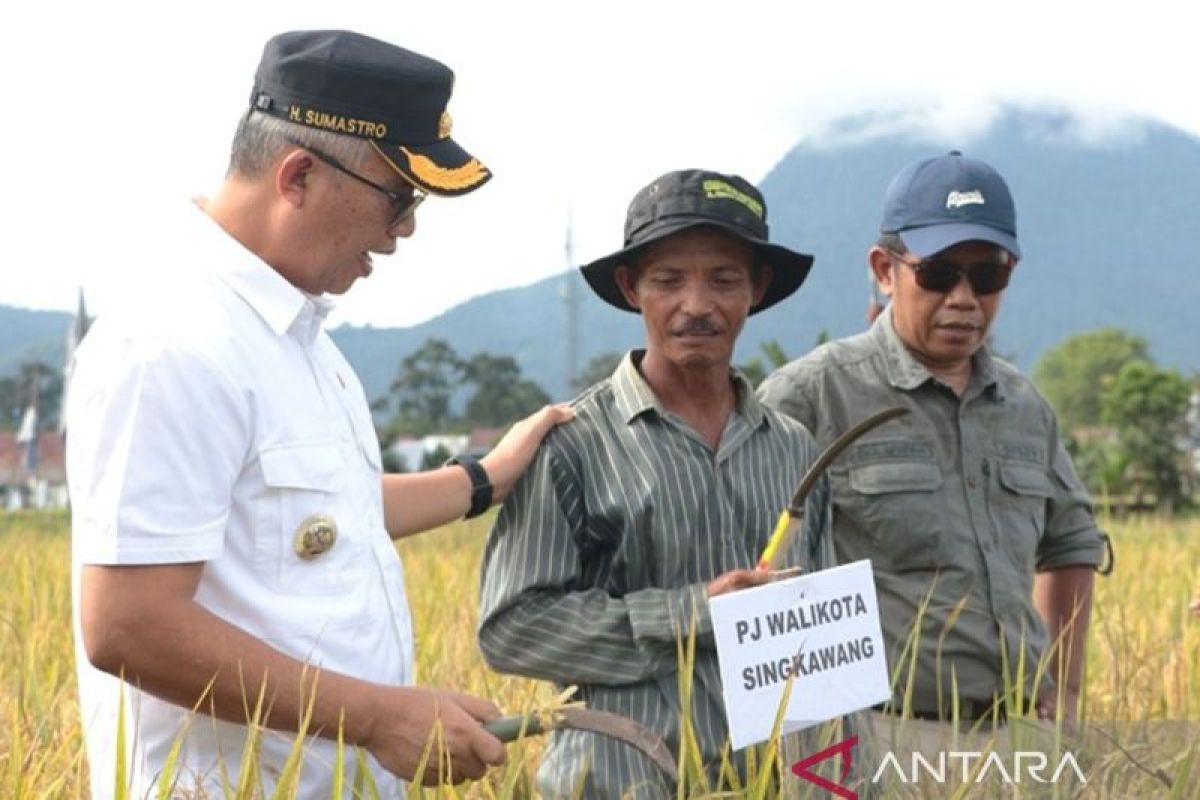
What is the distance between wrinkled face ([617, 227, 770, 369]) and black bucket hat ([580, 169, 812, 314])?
0.03 meters

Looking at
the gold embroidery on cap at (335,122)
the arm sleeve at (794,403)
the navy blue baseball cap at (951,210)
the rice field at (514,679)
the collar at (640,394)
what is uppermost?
the navy blue baseball cap at (951,210)

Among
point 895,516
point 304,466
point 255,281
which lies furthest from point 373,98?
point 895,516

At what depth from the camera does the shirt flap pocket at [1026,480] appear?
2994 millimetres

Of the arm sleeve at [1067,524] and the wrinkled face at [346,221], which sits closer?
the wrinkled face at [346,221]

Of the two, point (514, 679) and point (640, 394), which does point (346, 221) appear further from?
point (514, 679)

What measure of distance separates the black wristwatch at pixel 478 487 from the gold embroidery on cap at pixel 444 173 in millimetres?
474

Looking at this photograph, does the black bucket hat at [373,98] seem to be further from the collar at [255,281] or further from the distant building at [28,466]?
the distant building at [28,466]

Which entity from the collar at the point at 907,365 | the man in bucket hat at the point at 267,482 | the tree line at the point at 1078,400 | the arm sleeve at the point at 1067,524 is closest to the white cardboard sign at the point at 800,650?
the man in bucket hat at the point at 267,482

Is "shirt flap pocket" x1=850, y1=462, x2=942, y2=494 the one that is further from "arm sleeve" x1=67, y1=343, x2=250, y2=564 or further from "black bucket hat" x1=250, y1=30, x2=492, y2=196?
"arm sleeve" x1=67, y1=343, x2=250, y2=564

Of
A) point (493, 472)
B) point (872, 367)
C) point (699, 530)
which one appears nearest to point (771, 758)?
point (699, 530)

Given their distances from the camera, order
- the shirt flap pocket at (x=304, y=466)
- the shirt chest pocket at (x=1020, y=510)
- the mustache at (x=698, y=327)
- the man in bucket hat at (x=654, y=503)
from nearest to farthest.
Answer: the shirt flap pocket at (x=304, y=466) < the man in bucket hat at (x=654, y=503) < the mustache at (x=698, y=327) < the shirt chest pocket at (x=1020, y=510)

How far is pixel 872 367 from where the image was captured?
3.02 m

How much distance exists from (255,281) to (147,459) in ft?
1.00

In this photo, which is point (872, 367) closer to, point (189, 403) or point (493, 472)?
point (493, 472)
